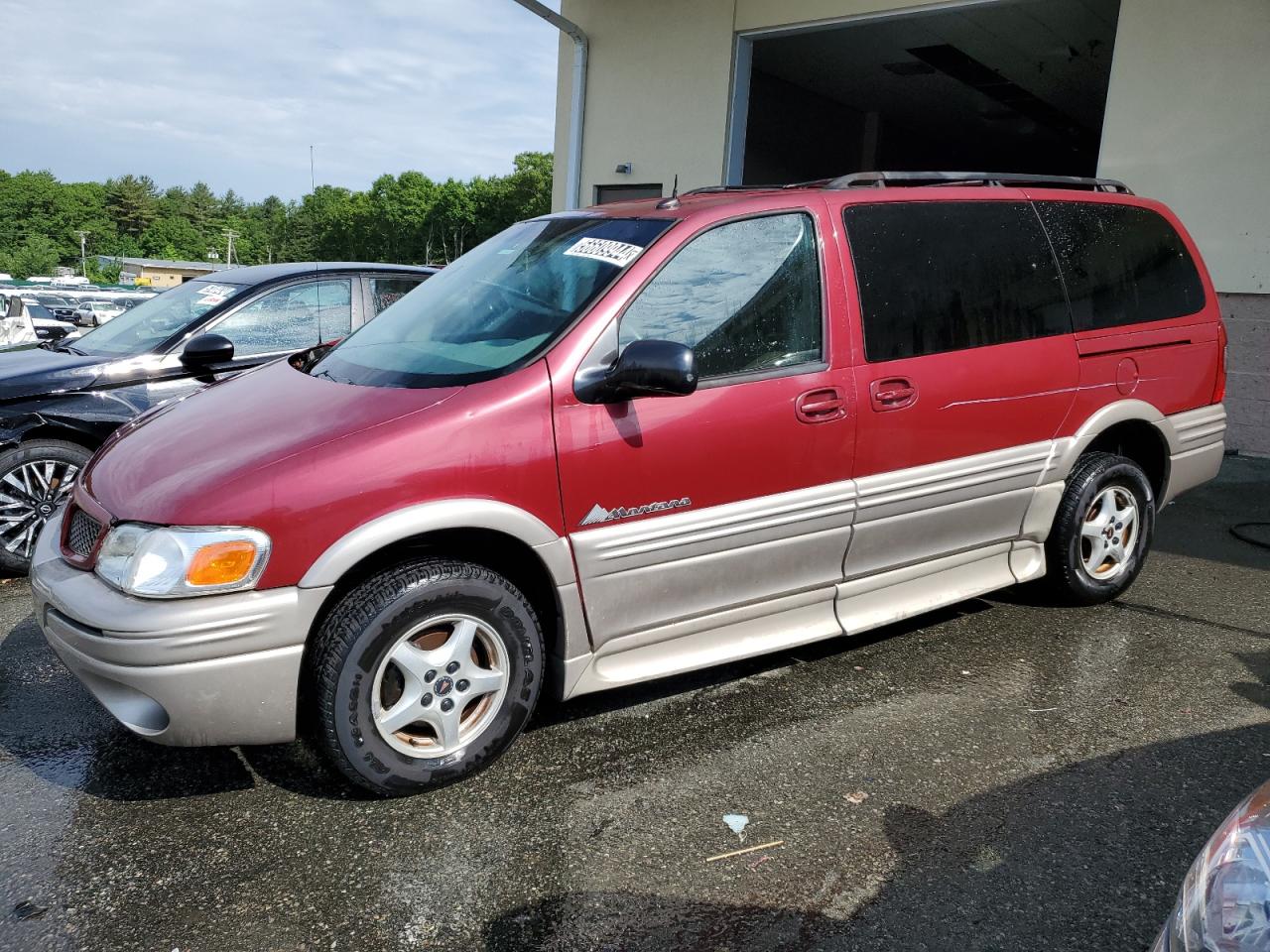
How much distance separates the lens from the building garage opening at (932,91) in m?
12.2

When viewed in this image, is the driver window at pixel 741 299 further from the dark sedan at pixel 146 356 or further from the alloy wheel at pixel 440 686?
the dark sedan at pixel 146 356

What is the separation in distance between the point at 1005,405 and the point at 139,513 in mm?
3184

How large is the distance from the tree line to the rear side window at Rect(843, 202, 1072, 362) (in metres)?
104

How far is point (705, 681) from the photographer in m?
3.86

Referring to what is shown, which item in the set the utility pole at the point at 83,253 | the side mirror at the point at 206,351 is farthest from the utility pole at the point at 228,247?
the side mirror at the point at 206,351

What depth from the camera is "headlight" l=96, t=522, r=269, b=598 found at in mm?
2605

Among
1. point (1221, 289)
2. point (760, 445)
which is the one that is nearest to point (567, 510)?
point (760, 445)

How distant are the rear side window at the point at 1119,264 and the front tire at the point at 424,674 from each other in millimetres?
2892

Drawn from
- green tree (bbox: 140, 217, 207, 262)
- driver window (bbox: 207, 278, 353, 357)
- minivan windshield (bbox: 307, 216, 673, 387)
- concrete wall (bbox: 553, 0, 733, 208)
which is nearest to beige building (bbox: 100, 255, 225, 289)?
green tree (bbox: 140, 217, 207, 262)

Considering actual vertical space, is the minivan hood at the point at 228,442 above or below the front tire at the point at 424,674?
above

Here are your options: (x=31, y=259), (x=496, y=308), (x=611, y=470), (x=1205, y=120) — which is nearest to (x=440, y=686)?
(x=611, y=470)

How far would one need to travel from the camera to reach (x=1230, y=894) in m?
1.46

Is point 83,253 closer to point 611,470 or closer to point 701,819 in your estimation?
point 611,470

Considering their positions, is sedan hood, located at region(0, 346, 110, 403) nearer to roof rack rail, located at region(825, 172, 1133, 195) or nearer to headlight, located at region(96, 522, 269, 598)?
headlight, located at region(96, 522, 269, 598)
